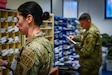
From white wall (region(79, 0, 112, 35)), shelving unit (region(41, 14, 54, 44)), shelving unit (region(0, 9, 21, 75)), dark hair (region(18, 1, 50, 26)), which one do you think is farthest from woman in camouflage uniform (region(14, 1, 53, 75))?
white wall (region(79, 0, 112, 35))

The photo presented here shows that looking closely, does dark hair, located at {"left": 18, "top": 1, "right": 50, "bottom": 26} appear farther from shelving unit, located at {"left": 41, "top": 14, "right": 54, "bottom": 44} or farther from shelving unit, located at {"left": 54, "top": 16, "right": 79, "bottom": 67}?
shelving unit, located at {"left": 54, "top": 16, "right": 79, "bottom": 67}

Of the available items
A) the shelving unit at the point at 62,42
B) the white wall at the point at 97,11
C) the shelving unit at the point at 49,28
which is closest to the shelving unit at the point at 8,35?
the shelving unit at the point at 49,28

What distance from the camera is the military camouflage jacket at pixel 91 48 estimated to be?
330 cm

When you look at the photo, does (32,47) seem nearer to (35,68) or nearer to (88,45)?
(35,68)

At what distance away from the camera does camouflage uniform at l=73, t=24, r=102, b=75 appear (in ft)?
10.9

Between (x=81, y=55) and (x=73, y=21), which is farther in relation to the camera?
(x=73, y=21)

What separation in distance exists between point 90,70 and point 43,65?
192 centimetres

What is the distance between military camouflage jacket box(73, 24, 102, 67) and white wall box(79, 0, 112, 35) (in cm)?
436

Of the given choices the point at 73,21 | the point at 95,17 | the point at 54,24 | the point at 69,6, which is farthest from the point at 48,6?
the point at 95,17

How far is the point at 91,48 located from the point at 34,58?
5.93ft

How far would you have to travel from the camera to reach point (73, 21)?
598 centimetres

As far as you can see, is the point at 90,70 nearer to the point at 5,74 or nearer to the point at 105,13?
the point at 5,74

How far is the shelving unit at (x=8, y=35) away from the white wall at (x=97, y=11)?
14.7 ft

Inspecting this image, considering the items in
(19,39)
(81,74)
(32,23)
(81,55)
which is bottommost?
(81,74)
